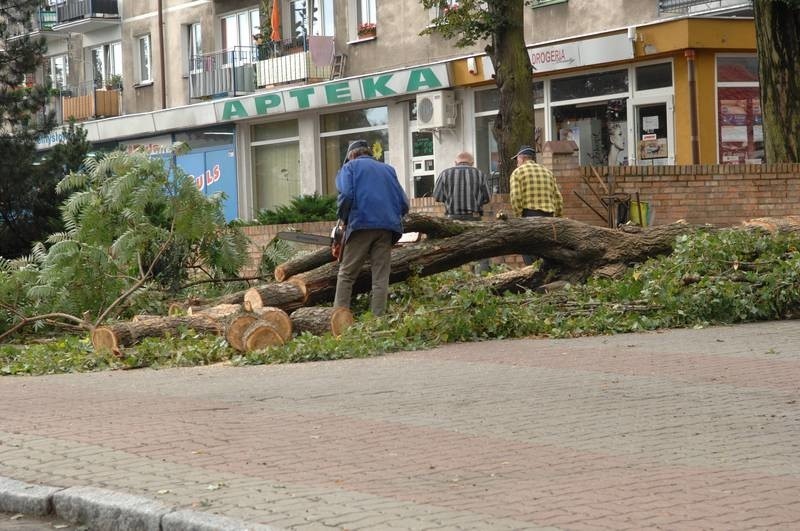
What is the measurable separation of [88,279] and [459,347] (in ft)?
15.9

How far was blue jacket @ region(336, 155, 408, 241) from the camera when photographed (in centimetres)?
1360

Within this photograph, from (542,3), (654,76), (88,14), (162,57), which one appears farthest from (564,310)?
(88,14)

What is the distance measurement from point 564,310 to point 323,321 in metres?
2.39

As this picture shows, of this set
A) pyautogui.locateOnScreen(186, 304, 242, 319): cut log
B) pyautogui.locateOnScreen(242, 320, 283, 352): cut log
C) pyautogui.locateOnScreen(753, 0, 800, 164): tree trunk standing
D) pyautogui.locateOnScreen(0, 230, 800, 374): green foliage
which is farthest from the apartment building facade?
pyautogui.locateOnScreen(242, 320, 283, 352): cut log

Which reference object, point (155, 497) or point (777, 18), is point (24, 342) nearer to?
point (155, 497)

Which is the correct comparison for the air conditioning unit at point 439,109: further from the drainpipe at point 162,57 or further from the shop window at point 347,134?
the drainpipe at point 162,57

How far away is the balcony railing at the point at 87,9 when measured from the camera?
42.9 m

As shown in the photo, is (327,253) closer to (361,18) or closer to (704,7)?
(704,7)

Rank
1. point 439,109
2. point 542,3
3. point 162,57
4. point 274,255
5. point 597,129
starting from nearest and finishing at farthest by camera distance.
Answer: point 274,255, point 597,129, point 542,3, point 439,109, point 162,57

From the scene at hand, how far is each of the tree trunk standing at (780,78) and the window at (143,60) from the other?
82.8 ft

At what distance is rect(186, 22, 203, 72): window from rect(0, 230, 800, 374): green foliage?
85.6ft

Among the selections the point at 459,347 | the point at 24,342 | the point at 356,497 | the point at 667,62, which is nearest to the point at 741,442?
the point at 356,497

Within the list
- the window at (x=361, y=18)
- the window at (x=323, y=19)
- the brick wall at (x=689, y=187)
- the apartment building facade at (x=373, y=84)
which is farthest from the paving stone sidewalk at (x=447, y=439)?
the window at (x=323, y=19)

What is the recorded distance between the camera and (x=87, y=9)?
4300 centimetres
